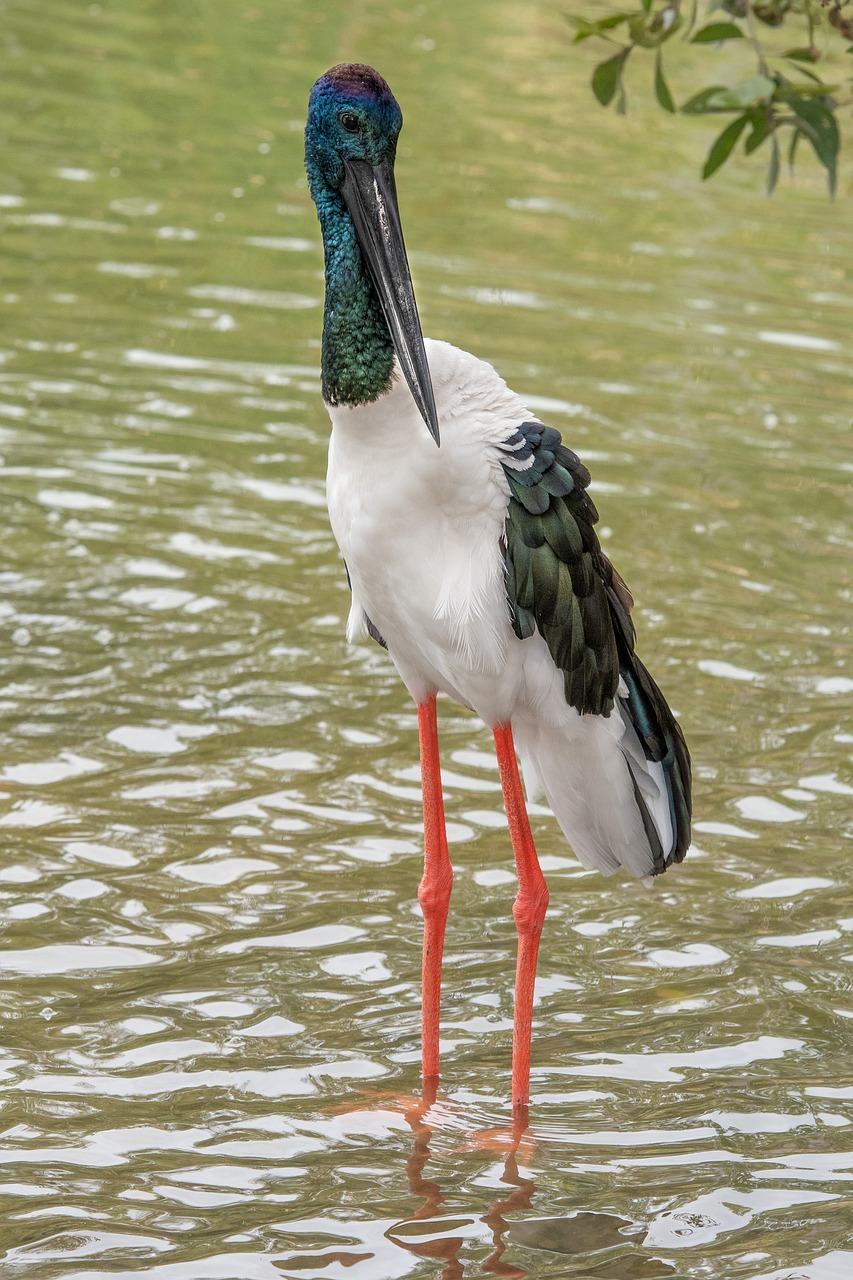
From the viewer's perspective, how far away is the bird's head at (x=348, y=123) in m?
4.29

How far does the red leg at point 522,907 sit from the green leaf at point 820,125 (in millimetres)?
1744

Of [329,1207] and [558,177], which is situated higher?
[558,177]

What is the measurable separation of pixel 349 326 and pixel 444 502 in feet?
1.50

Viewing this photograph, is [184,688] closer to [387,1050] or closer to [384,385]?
A: [387,1050]

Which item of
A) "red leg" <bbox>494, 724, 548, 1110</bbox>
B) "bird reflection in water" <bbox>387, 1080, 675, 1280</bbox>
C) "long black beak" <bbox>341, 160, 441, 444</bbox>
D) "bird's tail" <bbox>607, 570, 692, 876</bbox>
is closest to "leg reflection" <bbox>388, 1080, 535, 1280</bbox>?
"bird reflection in water" <bbox>387, 1080, 675, 1280</bbox>

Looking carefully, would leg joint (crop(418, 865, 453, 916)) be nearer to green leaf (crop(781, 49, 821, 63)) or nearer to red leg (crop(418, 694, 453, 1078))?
red leg (crop(418, 694, 453, 1078))

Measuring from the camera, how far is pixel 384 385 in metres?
4.26

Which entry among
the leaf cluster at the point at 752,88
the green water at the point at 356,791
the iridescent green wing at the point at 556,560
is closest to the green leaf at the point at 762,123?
the leaf cluster at the point at 752,88

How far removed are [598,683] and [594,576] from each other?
26 cm

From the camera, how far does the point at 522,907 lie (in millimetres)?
4789

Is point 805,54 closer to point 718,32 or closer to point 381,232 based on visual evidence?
point 718,32

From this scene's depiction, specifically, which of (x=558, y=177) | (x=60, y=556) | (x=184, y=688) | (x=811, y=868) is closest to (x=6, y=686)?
(x=184, y=688)

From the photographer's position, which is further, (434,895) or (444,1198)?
(434,895)

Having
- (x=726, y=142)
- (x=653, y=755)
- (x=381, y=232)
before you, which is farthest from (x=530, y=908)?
(x=726, y=142)
